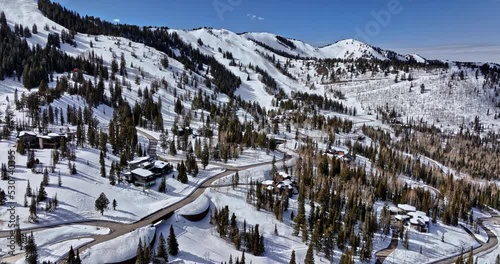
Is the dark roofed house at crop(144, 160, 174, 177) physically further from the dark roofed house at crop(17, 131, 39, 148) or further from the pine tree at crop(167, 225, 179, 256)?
the dark roofed house at crop(17, 131, 39, 148)

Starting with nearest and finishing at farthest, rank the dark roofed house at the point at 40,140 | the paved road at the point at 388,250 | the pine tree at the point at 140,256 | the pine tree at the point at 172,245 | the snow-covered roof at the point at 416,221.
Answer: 1. the pine tree at the point at 140,256
2. the pine tree at the point at 172,245
3. the paved road at the point at 388,250
4. the snow-covered roof at the point at 416,221
5. the dark roofed house at the point at 40,140

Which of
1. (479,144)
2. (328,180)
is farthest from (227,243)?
(479,144)

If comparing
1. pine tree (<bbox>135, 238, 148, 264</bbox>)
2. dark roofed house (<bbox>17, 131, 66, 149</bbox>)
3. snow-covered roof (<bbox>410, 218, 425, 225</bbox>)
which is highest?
dark roofed house (<bbox>17, 131, 66, 149</bbox>)

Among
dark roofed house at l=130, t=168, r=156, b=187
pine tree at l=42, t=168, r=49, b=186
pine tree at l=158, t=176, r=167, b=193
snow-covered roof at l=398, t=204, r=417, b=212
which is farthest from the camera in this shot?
snow-covered roof at l=398, t=204, r=417, b=212

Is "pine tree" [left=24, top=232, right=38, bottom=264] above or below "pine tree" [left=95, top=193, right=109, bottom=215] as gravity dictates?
below

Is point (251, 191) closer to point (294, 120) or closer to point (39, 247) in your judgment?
point (39, 247)

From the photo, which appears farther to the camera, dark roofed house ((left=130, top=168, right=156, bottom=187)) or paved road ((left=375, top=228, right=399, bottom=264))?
dark roofed house ((left=130, top=168, right=156, bottom=187))

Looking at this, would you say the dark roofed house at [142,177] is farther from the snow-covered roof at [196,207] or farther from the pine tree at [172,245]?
the pine tree at [172,245]

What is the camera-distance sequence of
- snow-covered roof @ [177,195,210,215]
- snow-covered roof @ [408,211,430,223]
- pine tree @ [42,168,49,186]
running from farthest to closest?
snow-covered roof @ [408,211,430,223] < snow-covered roof @ [177,195,210,215] < pine tree @ [42,168,49,186]

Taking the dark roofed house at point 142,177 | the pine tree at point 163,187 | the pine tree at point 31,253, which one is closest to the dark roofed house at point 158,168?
the dark roofed house at point 142,177

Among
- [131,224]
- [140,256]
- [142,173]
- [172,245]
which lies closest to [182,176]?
[142,173]

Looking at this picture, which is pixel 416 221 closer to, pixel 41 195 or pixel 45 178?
pixel 41 195

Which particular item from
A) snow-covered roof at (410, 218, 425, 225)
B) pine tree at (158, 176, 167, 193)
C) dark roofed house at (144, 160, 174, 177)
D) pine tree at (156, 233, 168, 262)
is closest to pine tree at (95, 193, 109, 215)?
pine tree at (158, 176, 167, 193)
